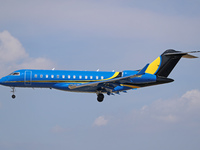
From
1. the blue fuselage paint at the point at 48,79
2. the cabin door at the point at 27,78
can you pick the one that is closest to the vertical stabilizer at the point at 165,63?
the blue fuselage paint at the point at 48,79

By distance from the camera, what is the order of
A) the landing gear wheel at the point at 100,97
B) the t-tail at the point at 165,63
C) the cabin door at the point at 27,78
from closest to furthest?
the cabin door at the point at 27,78, the landing gear wheel at the point at 100,97, the t-tail at the point at 165,63

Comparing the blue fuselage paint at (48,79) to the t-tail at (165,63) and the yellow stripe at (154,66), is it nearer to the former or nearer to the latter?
the yellow stripe at (154,66)

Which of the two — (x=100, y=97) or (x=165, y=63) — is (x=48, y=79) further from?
(x=165, y=63)

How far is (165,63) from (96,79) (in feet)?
28.9

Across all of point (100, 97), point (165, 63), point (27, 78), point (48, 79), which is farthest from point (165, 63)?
point (27, 78)

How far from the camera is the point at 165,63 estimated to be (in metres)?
43.7

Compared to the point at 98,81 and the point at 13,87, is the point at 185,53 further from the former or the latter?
the point at 13,87

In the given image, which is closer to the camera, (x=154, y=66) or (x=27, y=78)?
(x=27, y=78)

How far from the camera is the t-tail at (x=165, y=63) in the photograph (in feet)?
143

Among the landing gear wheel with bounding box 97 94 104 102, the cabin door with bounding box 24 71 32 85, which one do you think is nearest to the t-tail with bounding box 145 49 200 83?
the landing gear wheel with bounding box 97 94 104 102

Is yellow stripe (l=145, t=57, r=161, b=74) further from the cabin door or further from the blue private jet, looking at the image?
the cabin door

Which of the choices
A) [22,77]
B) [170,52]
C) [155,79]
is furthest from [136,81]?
[22,77]

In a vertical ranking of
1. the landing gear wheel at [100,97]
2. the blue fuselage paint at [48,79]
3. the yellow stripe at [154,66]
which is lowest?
the landing gear wheel at [100,97]

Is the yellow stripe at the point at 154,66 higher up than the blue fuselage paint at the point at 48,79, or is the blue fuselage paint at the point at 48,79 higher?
the yellow stripe at the point at 154,66
